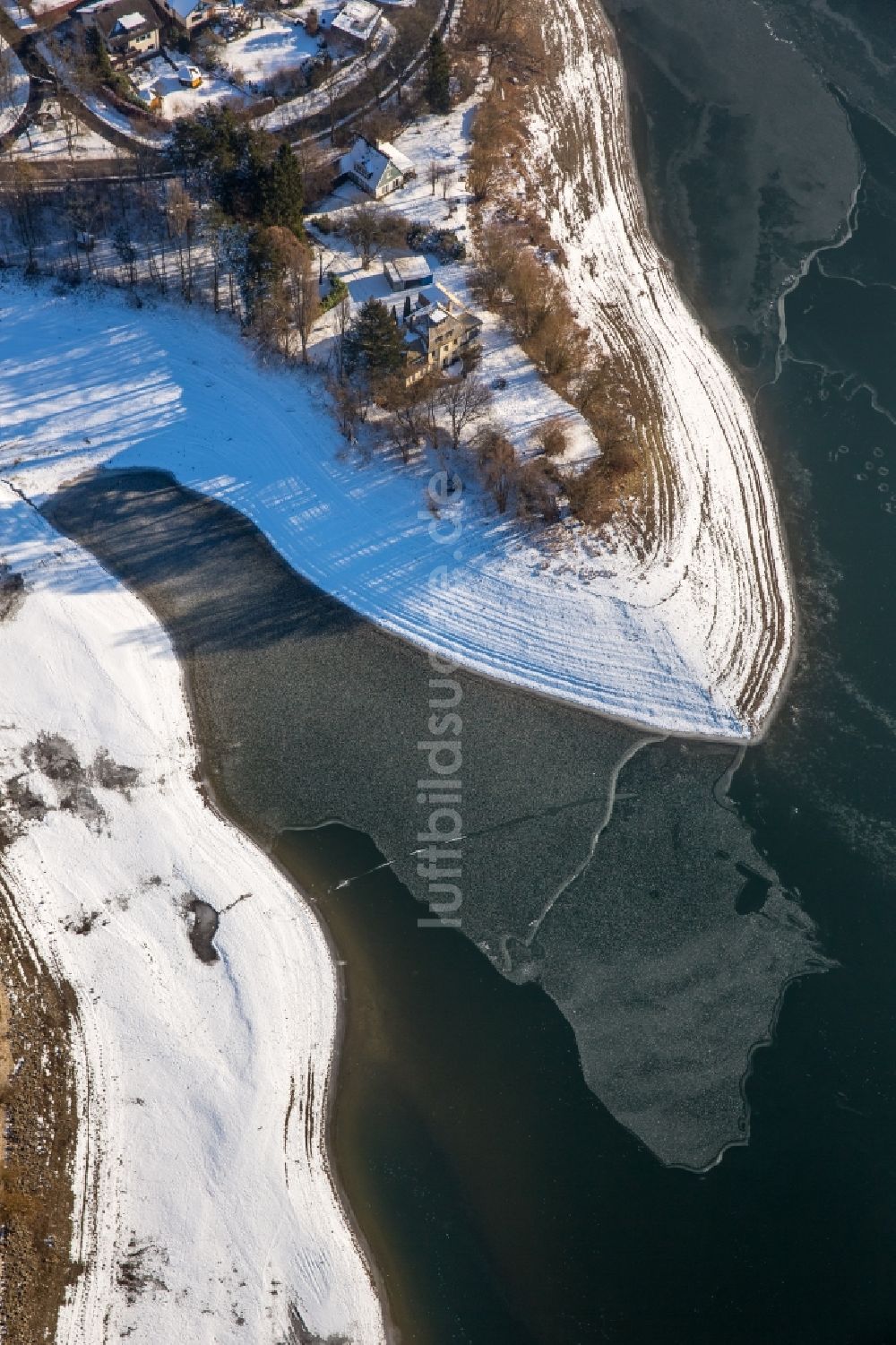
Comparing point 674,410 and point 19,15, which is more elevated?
point 19,15

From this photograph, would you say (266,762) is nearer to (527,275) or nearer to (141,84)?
(527,275)

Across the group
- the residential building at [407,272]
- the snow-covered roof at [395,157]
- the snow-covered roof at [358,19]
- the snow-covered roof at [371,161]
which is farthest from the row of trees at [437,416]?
the snow-covered roof at [358,19]

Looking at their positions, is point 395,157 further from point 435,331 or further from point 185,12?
point 185,12

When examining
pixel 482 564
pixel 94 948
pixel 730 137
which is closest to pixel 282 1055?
pixel 94 948

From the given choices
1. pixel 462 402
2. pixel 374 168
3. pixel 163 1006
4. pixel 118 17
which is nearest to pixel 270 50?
pixel 118 17

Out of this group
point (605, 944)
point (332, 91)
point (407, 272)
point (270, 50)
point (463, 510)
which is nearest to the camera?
point (605, 944)

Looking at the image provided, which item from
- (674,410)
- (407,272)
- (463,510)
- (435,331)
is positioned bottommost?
(463,510)

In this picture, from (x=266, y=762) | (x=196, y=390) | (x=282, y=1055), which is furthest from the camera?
(x=196, y=390)
